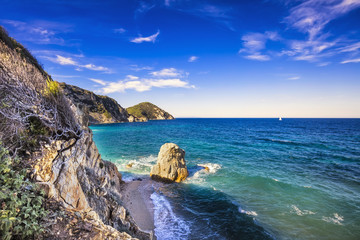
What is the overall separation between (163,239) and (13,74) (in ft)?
40.8

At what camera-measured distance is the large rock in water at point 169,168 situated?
66.6 feet

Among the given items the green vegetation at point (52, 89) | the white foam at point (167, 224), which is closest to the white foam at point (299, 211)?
the white foam at point (167, 224)

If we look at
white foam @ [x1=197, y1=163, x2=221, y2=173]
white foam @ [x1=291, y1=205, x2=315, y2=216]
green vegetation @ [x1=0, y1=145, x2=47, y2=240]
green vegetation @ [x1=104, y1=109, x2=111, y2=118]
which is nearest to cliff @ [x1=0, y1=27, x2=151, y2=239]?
green vegetation @ [x1=0, y1=145, x2=47, y2=240]

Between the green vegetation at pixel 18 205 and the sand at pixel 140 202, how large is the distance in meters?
8.42

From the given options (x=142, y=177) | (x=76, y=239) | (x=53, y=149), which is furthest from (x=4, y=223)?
(x=142, y=177)

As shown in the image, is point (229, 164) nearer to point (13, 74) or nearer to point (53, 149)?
point (53, 149)

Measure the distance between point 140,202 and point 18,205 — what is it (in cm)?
1326

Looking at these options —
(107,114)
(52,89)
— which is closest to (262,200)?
(52,89)

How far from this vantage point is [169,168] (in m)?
20.5

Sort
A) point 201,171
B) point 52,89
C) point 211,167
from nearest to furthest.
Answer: point 52,89 → point 201,171 → point 211,167

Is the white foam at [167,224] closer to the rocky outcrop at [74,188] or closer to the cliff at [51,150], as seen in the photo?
the rocky outcrop at [74,188]

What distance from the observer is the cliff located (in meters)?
4.77

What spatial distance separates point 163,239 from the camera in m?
11.0

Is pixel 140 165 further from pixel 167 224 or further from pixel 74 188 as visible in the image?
pixel 74 188
